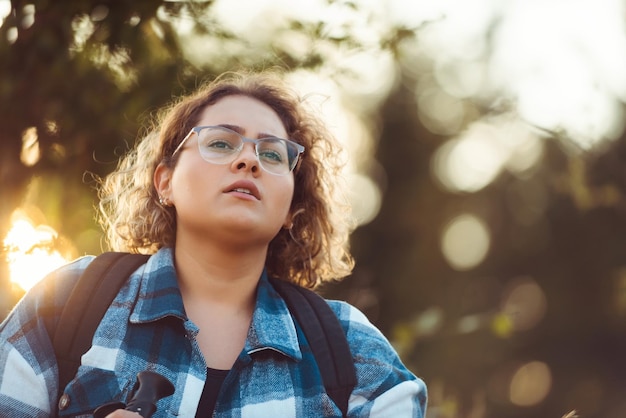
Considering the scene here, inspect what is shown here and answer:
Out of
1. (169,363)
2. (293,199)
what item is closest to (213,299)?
(169,363)

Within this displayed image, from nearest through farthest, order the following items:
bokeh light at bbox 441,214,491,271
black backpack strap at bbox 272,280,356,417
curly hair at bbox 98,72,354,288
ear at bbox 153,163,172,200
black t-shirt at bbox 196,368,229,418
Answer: black t-shirt at bbox 196,368,229,418, black backpack strap at bbox 272,280,356,417, ear at bbox 153,163,172,200, curly hair at bbox 98,72,354,288, bokeh light at bbox 441,214,491,271

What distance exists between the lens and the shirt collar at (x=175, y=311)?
9.02 ft

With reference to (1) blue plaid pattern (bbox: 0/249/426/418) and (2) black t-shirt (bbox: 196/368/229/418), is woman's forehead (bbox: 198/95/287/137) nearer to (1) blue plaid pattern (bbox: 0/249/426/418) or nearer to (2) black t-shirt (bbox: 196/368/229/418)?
(1) blue plaid pattern (bbox: 0/249/426/418)

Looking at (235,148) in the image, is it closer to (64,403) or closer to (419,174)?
(64,403)

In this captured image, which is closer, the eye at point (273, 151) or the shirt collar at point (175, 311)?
the shirt collar at point (175, 311)

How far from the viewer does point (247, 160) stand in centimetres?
295

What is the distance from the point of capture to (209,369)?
2750 mm

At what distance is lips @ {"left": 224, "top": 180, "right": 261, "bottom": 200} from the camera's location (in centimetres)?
290

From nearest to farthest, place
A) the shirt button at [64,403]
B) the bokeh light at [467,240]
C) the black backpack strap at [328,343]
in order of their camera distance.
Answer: the shirt button at [64,403] → the black backpack strap at [328,343] → the bokeh light at [467,240]

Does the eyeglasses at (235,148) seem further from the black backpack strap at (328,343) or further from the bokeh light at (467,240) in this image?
the bokeh light at (467,240)

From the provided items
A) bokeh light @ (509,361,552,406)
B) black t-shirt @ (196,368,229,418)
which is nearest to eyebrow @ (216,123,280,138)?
black t-shirt @ (196,368,229,418)

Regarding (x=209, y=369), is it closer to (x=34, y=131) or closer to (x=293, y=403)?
(x=293, y=403)

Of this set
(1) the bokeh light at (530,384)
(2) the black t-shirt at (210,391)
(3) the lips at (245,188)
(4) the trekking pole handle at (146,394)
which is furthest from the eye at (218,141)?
(1) the bokeh light at (530,384)

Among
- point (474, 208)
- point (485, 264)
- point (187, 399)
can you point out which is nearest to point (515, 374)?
point (485, 264)
